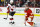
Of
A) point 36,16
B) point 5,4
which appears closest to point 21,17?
point 36,16

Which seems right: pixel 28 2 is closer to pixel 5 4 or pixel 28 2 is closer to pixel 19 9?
pixel 19 9

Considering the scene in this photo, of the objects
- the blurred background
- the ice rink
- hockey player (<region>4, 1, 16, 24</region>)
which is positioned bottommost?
the ice rink

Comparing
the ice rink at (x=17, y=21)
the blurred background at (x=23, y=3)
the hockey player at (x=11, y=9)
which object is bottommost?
the ice rink at (x=17, y=21)

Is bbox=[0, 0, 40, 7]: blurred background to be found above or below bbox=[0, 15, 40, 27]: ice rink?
above

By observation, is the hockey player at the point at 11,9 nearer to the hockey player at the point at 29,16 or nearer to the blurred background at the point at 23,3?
the blurred background at the point at 23,3

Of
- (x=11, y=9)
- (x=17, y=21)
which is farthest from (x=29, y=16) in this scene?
(x=11, y=9)

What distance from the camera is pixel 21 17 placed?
91.0 inches

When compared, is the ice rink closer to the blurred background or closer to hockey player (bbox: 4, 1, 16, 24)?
hockey player (bbox: 4, 1, 16, 24)

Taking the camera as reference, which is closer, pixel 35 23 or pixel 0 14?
pixel 35 23

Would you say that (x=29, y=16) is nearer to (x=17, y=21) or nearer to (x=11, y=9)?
(x=17, y=21)

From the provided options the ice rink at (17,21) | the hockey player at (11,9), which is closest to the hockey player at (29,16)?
the ice rink at (17,21)

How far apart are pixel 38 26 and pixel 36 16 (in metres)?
0.26

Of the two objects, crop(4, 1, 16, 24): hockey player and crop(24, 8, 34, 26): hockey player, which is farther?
crop(4, 1, 16, 24): hockey player

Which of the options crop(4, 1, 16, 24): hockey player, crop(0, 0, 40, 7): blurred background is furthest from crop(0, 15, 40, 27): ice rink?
crop(0, 0, 40, 7): blurred background
